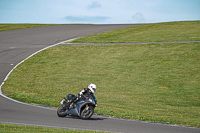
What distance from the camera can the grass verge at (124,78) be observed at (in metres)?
16.7

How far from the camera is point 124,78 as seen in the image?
2488 centimetres

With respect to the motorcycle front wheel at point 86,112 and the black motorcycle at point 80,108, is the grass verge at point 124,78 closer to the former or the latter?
the motorcycle front wheel at point 86,112

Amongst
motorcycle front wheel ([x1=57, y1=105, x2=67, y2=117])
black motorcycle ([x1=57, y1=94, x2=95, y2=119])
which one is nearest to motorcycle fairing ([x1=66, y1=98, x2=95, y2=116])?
black motorcycle ([x1=57, y1=94, x2=95, y2=119])

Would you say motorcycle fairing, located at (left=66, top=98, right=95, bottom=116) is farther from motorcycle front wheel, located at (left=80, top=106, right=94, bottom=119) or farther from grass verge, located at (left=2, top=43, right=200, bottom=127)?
grass verge, located at (left=2, top=43, right=200, bottom=127)

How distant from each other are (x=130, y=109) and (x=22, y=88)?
9.93 metres

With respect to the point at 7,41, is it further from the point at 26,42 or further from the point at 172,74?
the point at 172,74

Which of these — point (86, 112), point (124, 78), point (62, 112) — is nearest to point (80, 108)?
point (86, 112)

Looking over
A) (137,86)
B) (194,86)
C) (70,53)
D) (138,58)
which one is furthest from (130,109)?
(70,53)

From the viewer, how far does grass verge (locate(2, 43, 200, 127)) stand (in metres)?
16.7

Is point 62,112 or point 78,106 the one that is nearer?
point 78,106

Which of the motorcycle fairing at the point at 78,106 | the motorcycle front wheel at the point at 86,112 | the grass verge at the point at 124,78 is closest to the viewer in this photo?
the motorcycle fairing at the point at 78,106

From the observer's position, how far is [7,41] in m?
39.0

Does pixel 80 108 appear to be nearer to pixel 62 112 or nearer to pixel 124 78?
pixel 62 112

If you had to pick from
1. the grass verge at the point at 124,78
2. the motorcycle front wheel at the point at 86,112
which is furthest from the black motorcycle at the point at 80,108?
the grass verge at the point at 124,78
